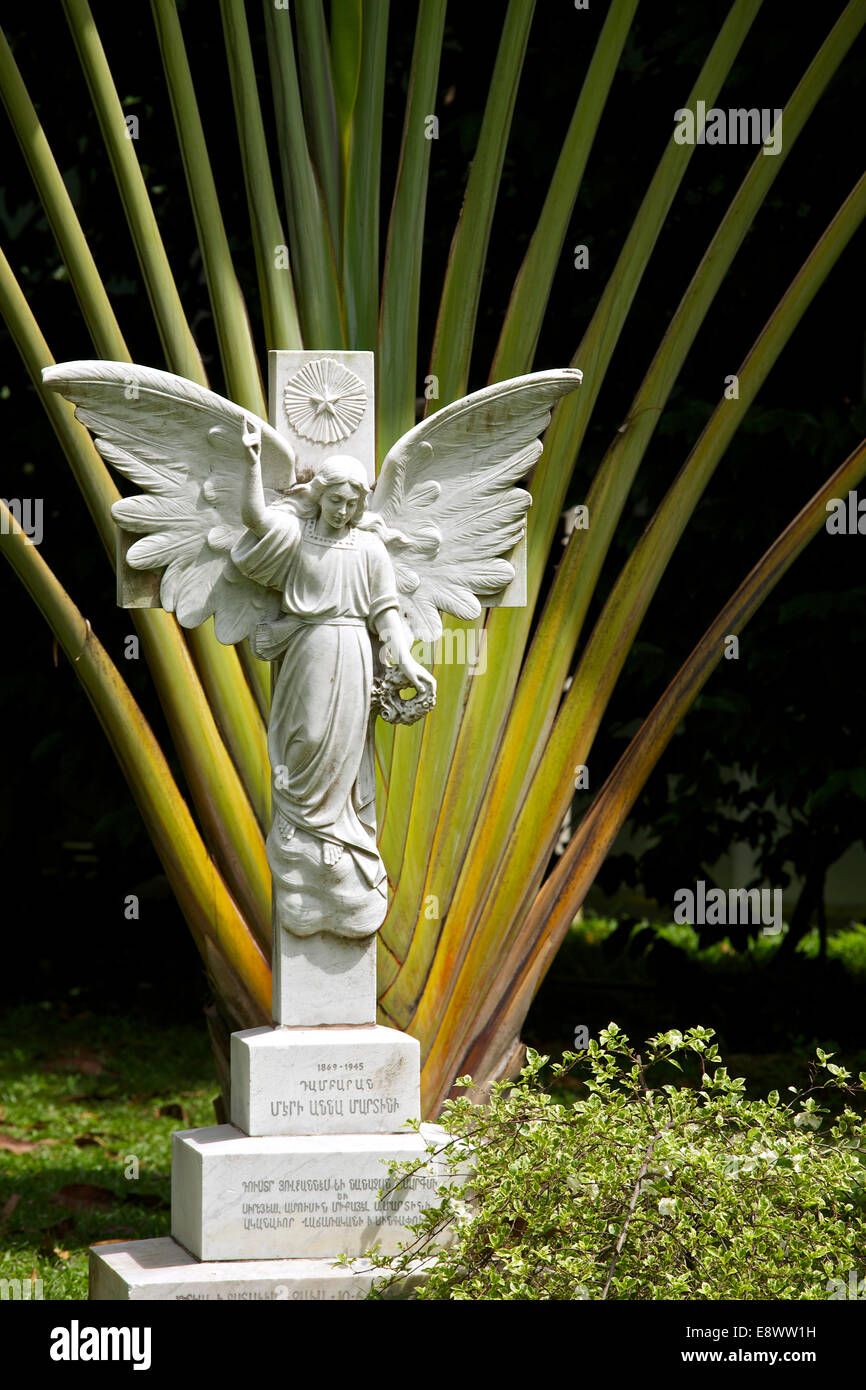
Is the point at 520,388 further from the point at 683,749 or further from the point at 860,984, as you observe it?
the point at 860,984

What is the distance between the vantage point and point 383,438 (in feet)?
19.2

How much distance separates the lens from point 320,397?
4875 millimetres

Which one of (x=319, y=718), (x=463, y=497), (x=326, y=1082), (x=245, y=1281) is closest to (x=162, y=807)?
(x=319, y=718)

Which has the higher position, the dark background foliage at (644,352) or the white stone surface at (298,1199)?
the dark background foliage at (644,352)

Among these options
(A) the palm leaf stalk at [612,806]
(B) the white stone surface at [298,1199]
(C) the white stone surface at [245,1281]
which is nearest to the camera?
(C) the white stone surface at [245,1281]

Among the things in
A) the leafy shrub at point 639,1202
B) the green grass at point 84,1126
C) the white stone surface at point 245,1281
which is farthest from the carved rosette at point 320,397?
the green grass at point 84,1126

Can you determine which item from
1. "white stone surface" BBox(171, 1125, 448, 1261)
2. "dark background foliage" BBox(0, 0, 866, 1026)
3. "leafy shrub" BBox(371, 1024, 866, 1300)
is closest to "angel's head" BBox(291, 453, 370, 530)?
"leafy shrub" BBox(371, 1024, 866, 1300)

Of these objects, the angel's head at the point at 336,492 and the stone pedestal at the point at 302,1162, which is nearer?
the stone pedestal at the point at 302,1162

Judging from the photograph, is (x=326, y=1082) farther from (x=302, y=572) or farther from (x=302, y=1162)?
(x=302, y=572)

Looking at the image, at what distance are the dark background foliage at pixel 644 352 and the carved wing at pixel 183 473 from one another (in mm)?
4034

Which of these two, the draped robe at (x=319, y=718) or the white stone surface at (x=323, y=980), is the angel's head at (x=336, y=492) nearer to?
the draped robe at (x=319, y=718)

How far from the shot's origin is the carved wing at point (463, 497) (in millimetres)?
4938

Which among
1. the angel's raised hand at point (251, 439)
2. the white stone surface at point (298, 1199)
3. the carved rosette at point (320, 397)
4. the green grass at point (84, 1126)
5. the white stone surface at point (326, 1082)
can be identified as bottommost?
the green grass at point (84, 1126)

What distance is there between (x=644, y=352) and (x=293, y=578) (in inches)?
188
